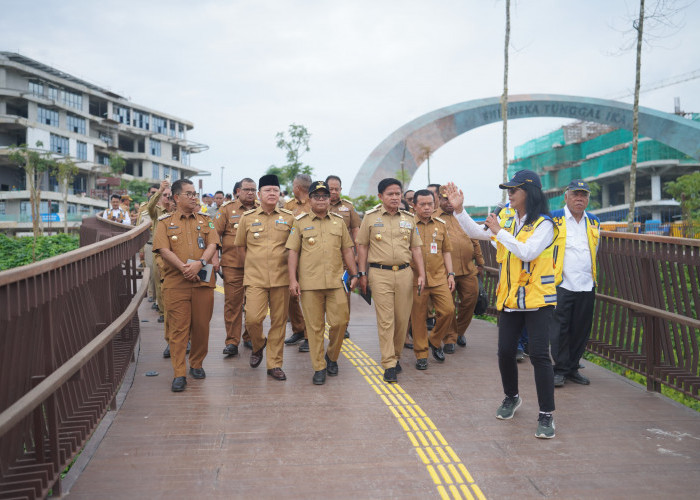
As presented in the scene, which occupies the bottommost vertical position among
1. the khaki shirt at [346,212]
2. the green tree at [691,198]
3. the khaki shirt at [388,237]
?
the khaki shirt at [388,237]

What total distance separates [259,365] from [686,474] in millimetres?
4122

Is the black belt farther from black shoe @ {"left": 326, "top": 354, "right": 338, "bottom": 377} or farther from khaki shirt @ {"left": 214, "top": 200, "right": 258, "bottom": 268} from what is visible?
khaki shirt @ {"left": 214, "top": 200, "right": 258, "bottom": 268}

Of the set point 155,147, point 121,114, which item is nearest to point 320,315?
point 121,114

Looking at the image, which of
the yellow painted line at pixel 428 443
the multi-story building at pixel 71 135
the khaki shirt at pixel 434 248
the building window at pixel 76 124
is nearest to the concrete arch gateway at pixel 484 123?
the multi-story building at pixel 71 135

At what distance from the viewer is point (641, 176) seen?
61.6 meters

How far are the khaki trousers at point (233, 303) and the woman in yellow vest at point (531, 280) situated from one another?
11.4ft

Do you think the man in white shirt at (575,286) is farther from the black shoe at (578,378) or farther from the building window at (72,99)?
the building window at (72,99)

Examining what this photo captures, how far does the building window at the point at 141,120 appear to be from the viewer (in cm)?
6800

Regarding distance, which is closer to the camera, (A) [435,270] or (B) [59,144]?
(A) [435,270]

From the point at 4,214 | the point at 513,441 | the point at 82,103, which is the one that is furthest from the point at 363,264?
the point at 82,103

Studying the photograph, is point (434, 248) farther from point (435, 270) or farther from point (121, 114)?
point (121, 114)

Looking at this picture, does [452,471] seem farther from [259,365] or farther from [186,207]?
[186,207]

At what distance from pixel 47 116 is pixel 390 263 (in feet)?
191

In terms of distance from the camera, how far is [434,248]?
646cm
